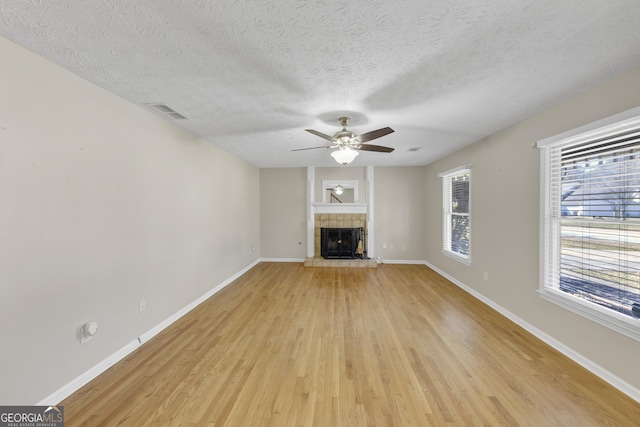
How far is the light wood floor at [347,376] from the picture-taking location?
60.6 inches

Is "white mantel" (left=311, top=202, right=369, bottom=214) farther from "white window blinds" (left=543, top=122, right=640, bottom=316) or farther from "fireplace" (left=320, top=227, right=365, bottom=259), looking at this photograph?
"white window blinds" (left=543, top=122, right=640, bottom=316)

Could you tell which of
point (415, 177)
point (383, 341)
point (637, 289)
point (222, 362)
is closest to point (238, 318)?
point (222, 362)

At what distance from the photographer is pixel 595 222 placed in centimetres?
203

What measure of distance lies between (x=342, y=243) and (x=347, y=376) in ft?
12.9

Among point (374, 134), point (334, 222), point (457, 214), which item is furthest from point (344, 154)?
point (334, 222)

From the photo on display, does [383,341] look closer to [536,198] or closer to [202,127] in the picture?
[536,198]

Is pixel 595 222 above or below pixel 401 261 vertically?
above

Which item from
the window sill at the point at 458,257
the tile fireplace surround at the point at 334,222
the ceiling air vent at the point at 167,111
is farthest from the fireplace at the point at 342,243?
the ceiling air vent at the point at 167,111

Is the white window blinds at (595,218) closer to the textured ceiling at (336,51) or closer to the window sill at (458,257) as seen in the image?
the textured ceiling at (336,51)

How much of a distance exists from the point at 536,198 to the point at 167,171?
4.25 metres

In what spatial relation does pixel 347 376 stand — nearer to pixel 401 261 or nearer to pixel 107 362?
pixel 107 362

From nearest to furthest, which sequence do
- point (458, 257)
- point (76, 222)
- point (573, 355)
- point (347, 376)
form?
point (76, 222)
point (347, 376)
point (573, 355)
point (458, 257)

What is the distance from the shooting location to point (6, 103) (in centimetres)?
142

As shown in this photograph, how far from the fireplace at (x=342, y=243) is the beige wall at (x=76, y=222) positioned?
3348 mm
